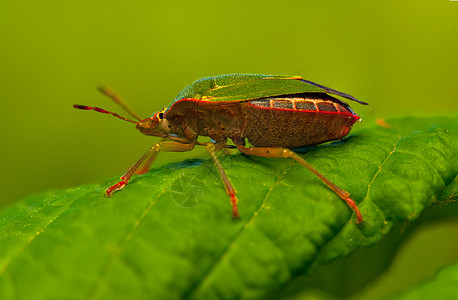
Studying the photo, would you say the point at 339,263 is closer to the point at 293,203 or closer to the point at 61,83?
the point at 293,203

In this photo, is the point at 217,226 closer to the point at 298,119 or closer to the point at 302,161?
the point at 302,161

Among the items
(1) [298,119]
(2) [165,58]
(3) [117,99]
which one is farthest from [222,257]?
(2) [165,58]

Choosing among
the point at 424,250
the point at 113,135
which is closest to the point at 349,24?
the point at 424,250

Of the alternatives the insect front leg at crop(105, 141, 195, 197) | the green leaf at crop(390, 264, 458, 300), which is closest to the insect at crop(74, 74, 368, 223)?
the insect front leg at crop(105, 141, 195, 197)

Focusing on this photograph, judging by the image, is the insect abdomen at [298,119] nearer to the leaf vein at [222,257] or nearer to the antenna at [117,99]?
the leaf vein at [222,257]

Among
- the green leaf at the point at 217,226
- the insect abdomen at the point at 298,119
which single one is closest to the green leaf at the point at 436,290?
the green leaf at the point at 217,226

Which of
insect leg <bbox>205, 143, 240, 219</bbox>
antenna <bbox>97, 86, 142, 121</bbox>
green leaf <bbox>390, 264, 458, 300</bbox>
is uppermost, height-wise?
antenna <bbox>97, 86, 142, 121</bbox>

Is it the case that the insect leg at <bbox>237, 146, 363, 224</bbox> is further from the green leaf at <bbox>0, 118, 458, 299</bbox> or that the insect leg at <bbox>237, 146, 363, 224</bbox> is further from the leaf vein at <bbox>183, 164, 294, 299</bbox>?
the leaf vein at <bbox>183, 164, 294, 299</bbox>
